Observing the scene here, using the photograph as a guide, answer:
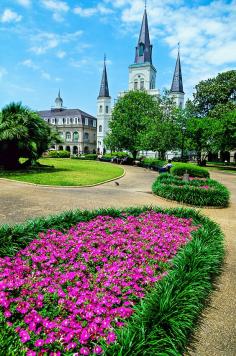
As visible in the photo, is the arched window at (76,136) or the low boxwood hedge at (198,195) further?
the arched window at (76,136)

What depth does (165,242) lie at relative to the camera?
6.64 metres

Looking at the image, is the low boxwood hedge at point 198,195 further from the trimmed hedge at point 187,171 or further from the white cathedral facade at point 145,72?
the white cathedral facade at point 145,72

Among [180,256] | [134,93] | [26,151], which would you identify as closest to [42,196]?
[180,256]

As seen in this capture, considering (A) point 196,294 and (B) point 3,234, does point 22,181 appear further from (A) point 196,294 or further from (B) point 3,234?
(A) point 196,294

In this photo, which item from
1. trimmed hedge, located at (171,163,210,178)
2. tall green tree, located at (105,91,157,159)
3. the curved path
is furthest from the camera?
tall green tree, located at (105,91,157,159)

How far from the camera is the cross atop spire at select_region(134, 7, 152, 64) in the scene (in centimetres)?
8781

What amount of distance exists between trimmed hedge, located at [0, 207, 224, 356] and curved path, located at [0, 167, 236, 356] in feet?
0.66

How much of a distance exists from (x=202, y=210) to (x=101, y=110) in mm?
93802

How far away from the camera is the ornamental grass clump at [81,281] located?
3.48 meters

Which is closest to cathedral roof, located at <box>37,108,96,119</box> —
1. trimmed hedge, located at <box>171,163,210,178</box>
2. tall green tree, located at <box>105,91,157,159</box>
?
tall green tree, located at <box>105,91,157,159</box>

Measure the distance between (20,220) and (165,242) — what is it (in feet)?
15.6

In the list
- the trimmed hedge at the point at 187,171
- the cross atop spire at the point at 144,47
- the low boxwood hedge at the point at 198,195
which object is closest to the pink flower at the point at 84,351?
the low boxwood hedge at the point at 198,195

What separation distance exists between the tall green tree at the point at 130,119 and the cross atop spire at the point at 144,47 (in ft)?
159

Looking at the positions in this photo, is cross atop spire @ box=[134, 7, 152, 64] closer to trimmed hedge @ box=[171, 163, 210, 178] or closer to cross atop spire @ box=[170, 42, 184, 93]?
cross atop spire @ box=[170, 42, 184, 93]
